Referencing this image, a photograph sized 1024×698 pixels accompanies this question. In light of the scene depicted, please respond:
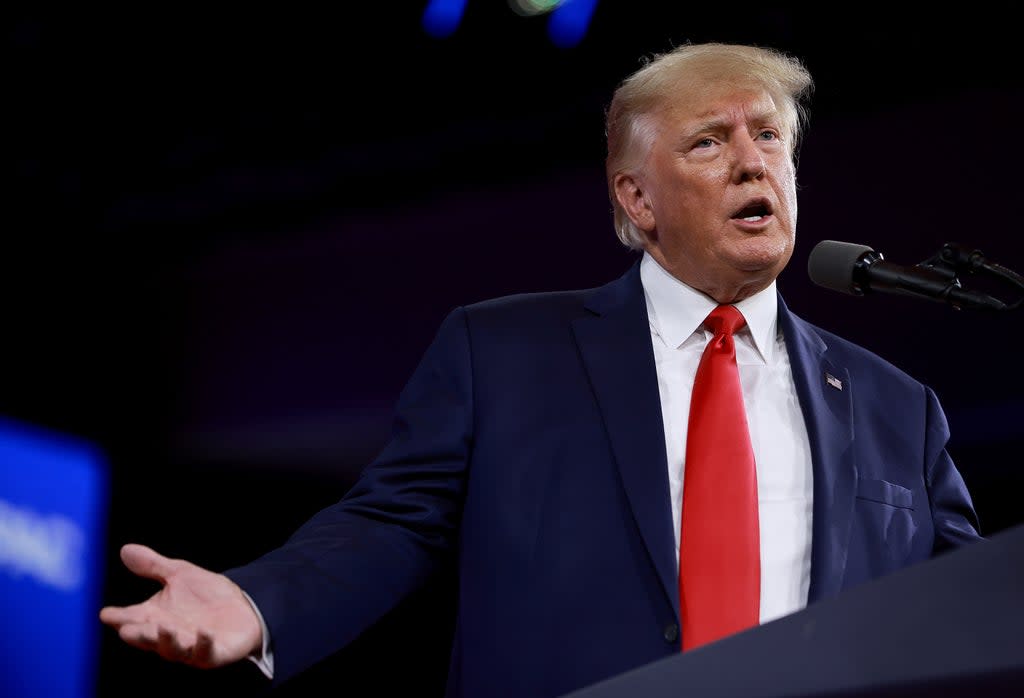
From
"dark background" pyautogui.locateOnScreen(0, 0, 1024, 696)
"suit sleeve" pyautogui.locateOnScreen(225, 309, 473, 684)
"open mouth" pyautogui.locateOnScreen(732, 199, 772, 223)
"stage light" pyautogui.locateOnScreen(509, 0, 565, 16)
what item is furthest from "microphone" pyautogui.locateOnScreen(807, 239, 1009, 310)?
"stage light" pyautogui.locateOnScreen(509, 0, 565, 16)

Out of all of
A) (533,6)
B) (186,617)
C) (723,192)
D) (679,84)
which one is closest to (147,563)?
(186,617)

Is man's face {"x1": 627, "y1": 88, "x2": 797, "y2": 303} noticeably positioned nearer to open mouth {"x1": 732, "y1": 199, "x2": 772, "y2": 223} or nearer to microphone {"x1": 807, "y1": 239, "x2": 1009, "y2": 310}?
open mouth {"x1": 732, "y1": 199, "x2": 772, "y2": 223}

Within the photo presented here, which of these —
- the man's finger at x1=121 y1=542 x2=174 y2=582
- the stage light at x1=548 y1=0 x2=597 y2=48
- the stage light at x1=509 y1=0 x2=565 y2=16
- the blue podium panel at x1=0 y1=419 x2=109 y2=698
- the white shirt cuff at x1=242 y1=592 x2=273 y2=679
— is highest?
the stage light at x1=509 y1=0 x2=565 y2=16

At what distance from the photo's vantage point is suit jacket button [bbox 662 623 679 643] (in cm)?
138

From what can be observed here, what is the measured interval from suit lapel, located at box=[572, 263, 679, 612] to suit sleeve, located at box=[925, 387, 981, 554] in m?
0.40

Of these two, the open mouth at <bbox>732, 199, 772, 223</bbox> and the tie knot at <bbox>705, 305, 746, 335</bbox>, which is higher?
the open mouth at <bbox>732, 199, 772, 223</bbox>

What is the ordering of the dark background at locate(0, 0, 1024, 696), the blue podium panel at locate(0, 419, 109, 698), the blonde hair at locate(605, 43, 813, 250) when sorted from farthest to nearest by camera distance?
the blue podium panel at locate(0, 419, 109, 698) → the dark background at locate(0, 0, 1024, 696) → the blonde hair at locate(605, 43, 813, 250)

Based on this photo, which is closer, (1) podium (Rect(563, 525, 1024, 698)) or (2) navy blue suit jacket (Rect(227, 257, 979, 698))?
(1) podium (Rect(563, 525, 1024, 698))

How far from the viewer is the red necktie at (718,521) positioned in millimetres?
1416

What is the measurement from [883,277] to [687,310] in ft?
1.61

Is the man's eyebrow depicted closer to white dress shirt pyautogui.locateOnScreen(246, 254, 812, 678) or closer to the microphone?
white dress shirt pyautogui.locateOnScreen(246, 254, 812, 678)

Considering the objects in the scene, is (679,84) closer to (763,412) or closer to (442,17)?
(763,412)

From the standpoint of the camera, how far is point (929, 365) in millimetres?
2432

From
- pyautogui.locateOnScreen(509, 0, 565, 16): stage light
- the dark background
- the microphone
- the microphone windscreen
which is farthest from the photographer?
pyautogui.locateOnScreen(509, 0, 565, 16): stage light
